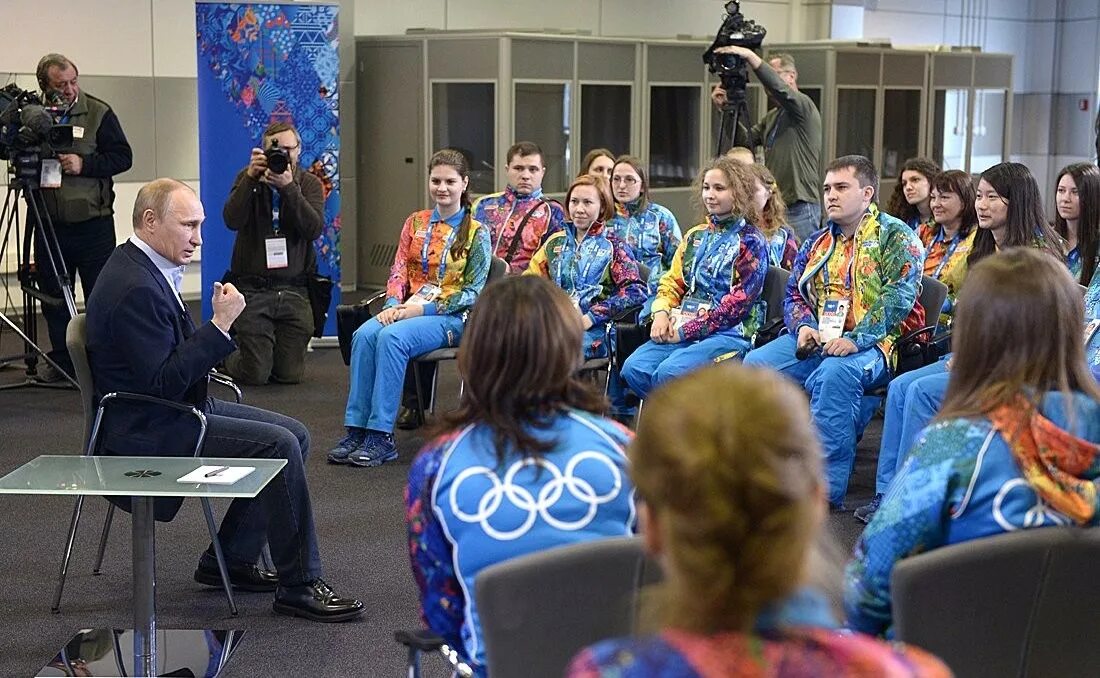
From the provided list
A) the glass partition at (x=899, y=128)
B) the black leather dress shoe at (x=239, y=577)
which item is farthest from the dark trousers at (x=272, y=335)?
the glass partition at (x=899, y=128)

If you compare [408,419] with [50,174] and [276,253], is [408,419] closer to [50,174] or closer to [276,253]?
[276,253]

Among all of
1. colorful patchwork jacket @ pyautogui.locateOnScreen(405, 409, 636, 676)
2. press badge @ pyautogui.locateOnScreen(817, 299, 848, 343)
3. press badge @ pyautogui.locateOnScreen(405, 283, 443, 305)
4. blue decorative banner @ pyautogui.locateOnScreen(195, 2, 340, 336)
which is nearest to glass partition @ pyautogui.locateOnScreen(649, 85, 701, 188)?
blue decorative banner @ pyautogui.locateOnScreen(195, 2, 340, 336)

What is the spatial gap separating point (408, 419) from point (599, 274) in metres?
1.08

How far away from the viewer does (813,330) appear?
15.3 feet

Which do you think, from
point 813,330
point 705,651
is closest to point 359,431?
point 813,330

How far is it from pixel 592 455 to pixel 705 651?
880 millimetres

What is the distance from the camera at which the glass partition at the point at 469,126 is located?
913cm

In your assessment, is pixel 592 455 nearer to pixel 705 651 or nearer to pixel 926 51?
pixel 705 651

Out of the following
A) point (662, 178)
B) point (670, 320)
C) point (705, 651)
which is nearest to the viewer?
point (705, 651)

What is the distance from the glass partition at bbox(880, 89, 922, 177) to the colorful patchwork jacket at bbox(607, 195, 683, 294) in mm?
5525

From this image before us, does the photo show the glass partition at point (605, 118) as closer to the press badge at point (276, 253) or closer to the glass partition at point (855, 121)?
the glass partition at point (855, 121)

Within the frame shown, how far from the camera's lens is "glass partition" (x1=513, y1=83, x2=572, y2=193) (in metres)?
9.25

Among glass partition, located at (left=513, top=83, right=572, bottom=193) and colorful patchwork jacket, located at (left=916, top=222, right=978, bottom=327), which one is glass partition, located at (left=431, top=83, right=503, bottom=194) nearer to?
glass partition, located at (left=513, top=83, right=572, bottom=193)

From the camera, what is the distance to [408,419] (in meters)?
5.80
